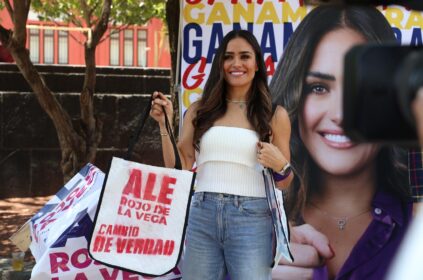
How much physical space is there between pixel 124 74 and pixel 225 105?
9857mm

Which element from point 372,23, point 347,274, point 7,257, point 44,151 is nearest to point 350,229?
point 347,274

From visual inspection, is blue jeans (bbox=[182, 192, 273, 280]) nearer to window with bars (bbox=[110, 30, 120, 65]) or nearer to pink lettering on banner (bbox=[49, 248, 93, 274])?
pink lettering on banner (bbox=[49, 248, 93, 274])

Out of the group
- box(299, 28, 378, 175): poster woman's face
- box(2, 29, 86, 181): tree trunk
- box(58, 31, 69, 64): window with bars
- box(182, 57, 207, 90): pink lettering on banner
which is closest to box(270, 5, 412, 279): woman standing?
box(299, 28, 378, 175): poster woman's face

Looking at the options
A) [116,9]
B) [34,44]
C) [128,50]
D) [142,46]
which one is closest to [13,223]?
[116,9]

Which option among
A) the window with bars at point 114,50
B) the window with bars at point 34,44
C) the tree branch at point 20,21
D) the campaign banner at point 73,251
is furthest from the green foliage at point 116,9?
the campaign banner at point 73,251

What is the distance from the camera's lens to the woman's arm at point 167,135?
3.55 metres

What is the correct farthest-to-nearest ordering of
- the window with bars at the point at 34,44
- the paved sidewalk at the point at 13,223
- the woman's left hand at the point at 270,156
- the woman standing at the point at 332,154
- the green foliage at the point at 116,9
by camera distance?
the window with bars at the point at 34,44, the green foliage at the point at 116,9, the paved sidewalk at the point at 13,223, the woman standing at the point at 332,154, the woman's left hand at the point at 270,156

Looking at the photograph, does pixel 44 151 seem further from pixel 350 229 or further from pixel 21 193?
pixel 350 229

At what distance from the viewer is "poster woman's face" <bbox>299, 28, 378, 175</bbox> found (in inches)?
185

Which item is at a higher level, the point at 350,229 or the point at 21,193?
the point at 350,229

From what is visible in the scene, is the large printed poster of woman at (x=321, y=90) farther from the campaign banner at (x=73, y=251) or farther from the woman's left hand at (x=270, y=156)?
the woman's left hand at (x=270, y=156)

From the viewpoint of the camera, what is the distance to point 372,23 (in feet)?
15.5

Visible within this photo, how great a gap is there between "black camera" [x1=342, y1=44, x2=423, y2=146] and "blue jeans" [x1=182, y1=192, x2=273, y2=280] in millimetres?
2049

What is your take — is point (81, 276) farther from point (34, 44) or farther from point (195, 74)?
point (34, 44)
